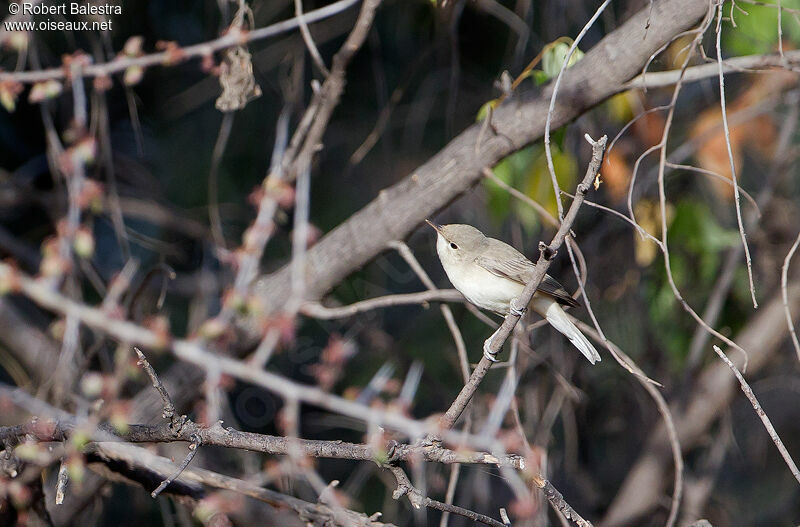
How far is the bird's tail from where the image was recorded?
3043 mm

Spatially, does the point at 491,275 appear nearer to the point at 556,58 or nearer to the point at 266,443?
the point at 556,58

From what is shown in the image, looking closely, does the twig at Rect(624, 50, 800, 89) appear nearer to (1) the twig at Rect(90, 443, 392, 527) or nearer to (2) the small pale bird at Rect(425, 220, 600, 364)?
(2) the small pale bird at Rect(425, 220, 600, 364)

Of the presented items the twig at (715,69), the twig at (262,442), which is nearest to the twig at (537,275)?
the twig at (262,442)

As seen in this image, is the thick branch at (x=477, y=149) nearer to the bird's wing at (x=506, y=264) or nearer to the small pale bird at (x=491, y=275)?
the small pale bird at (x=491, y=275)


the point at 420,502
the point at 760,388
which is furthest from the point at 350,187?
the point at 420,502

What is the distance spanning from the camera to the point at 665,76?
8.98ft

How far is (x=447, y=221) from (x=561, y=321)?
1810mm

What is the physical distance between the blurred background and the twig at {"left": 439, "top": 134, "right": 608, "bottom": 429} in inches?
35.2

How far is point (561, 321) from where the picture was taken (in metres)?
3.04

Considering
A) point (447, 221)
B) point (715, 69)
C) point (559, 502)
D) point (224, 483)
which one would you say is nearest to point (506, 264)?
point (715, 69)

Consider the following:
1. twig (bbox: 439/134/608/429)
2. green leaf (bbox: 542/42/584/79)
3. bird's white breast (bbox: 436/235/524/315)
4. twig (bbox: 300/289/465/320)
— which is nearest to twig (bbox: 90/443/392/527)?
twig (bbox: 439/134/608/429)

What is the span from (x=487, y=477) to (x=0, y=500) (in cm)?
257

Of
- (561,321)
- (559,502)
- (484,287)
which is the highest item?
(484,287)

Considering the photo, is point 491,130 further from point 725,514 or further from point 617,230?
point 725,514
